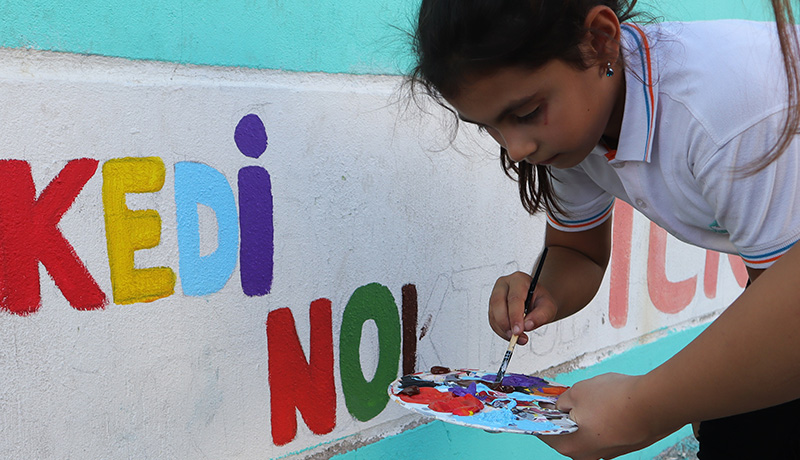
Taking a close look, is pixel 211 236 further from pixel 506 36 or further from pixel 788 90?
pixel 788 90

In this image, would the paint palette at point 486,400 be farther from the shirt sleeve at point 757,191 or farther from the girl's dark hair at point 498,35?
the girl's dark hair at point 498,35

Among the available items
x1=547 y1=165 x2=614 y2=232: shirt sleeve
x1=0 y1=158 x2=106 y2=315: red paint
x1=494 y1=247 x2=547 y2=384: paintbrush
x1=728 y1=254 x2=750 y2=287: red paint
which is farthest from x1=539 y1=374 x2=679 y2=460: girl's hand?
x1=728 y1=254 x2=750 y2=287: red paint

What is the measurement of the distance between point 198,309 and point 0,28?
61 centimetres

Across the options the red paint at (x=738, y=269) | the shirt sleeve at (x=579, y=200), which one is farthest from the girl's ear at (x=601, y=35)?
the red paint at (x=738, y=269)

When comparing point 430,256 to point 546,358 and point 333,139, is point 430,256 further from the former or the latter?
point 546,358

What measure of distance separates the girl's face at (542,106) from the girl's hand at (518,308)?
38 centimetres

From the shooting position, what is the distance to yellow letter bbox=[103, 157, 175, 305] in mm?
1288

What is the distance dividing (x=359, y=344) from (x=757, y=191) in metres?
0.99

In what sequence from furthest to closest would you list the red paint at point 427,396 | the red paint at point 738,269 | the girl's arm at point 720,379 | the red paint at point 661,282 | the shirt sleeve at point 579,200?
1. the red paint at point 738,269
2. the red paint at point 661,282
3. the shirt sleeve at point 579,200
4. the red paint at point 427,396
5. the girl's arm at point 720,379

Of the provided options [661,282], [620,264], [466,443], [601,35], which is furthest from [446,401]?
[661,282]

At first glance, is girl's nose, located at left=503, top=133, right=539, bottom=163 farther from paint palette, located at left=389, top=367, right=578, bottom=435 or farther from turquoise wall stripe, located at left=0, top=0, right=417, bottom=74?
turquoise wall stripe, located at left=0, top=0, right=417, bottom=74

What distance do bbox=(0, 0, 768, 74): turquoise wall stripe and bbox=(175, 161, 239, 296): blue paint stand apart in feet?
0.76

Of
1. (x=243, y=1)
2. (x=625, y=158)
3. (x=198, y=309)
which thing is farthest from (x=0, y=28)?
(x=625, y=158)

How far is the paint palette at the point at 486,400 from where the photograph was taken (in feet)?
3.75
